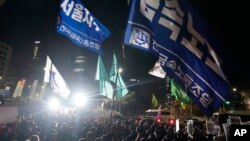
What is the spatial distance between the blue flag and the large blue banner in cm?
619

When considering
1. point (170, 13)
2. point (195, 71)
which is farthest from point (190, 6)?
point (195, 71)

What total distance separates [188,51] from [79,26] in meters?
8.21

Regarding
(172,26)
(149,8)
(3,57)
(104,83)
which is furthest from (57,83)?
(3,57)

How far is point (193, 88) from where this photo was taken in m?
7.54

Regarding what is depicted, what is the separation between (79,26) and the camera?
1497 centimetres

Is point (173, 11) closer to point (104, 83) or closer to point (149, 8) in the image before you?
point (149, 8)

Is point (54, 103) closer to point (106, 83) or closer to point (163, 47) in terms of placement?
point (106, 83)

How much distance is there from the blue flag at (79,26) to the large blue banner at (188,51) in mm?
6189

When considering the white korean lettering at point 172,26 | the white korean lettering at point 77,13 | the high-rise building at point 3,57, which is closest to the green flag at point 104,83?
the white korean lettering at point 77,13

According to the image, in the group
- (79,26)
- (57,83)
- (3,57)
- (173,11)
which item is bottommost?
(57,83)

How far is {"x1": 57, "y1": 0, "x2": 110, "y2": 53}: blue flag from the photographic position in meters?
14.3

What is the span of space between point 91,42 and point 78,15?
1562 mm

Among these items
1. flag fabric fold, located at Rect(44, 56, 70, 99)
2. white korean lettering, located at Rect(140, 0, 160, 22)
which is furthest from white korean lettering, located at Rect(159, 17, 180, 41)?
flag fabric fold, located at Rect(44, 56, 70, 99)

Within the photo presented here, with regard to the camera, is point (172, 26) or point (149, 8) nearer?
point (172, 26)
